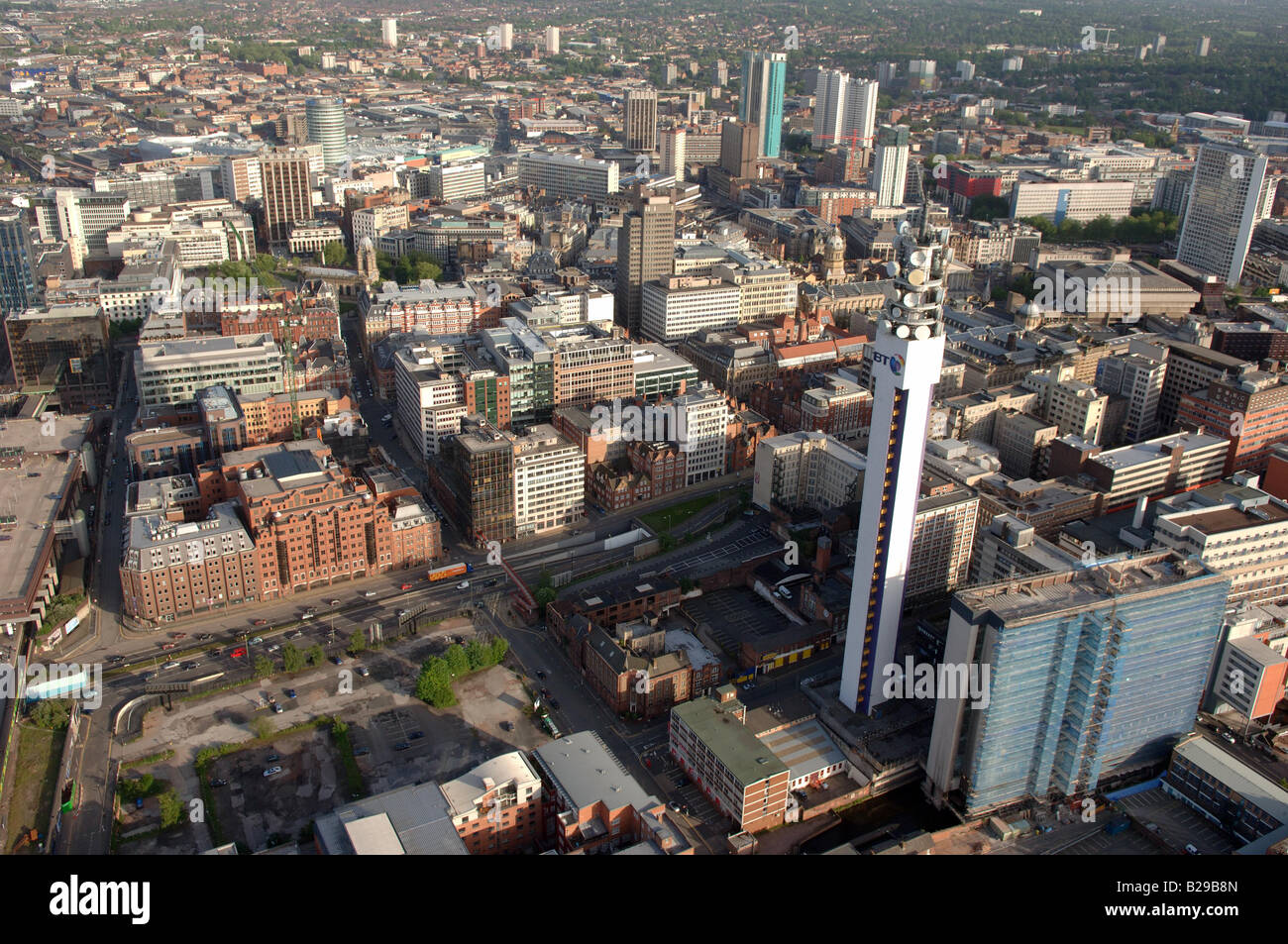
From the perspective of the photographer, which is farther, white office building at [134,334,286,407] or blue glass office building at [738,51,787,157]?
blue glass office building at [738,51,787,157]

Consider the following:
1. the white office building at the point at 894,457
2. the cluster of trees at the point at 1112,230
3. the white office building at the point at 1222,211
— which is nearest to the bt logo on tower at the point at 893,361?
the white office building at the point at 894,457

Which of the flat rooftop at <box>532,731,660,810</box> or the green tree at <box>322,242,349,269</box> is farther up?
the green tree at <box>322,242,349,269</box>

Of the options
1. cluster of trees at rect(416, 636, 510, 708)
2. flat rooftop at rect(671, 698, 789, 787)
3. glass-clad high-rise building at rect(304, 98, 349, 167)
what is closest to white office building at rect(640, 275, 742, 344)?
cluster of trees at rect(416, 636, 510, 708)

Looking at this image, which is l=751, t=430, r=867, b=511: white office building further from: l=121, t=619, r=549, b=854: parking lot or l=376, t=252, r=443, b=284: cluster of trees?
l=376, t=252, r=443, b=284: cluster of trees

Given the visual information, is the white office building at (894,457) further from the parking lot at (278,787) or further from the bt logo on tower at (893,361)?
the parking lot at (278,787)

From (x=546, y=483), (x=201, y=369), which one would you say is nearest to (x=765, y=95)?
(x=201, y=369)

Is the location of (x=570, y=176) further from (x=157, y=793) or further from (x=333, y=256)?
(x=157, y=793)

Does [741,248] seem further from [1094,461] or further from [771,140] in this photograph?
[771,140]
